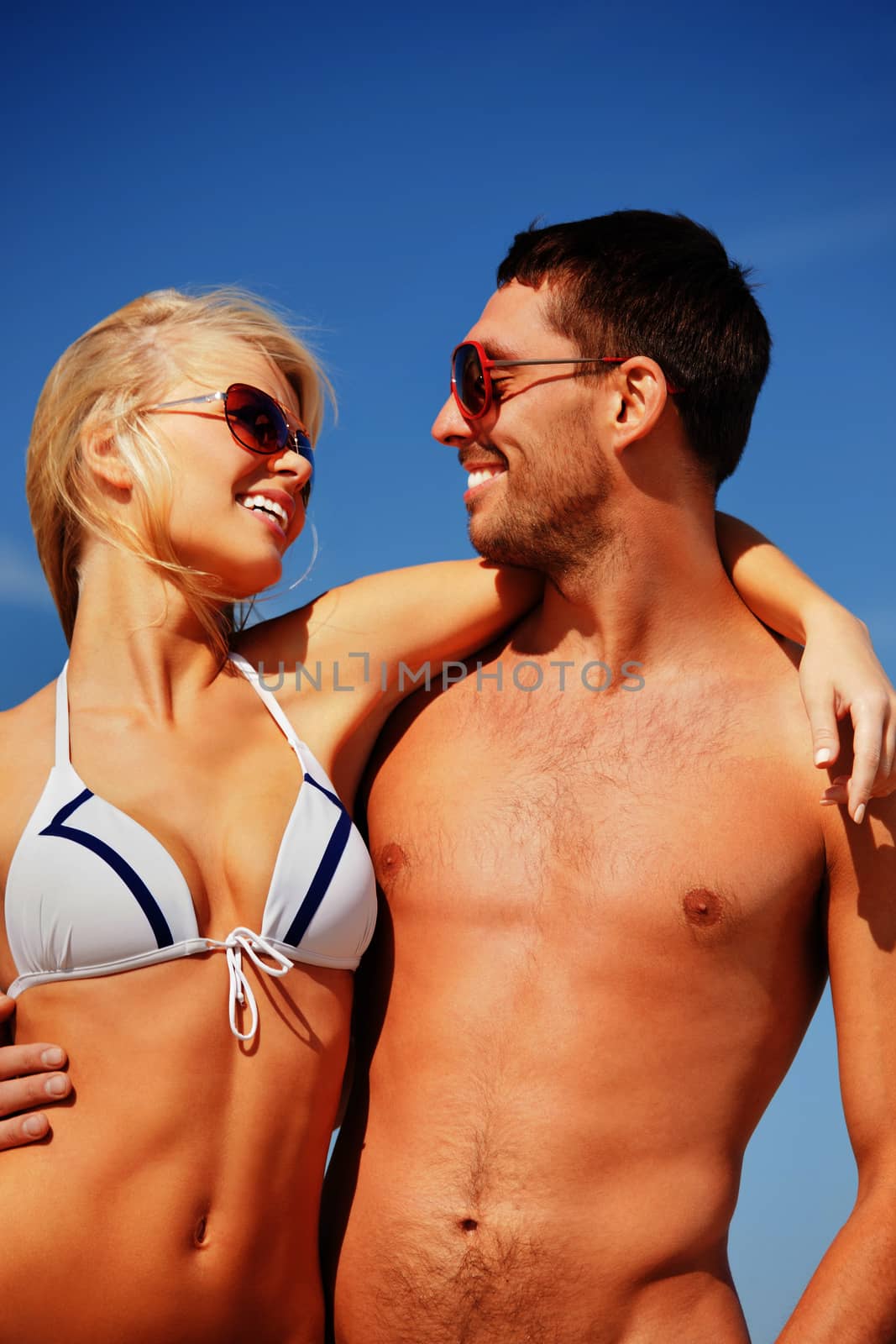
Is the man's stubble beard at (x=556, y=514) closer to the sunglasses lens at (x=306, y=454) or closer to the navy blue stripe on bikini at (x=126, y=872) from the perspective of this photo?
the sunglasses lens at (x=306, y=454)

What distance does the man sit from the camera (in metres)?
3.25

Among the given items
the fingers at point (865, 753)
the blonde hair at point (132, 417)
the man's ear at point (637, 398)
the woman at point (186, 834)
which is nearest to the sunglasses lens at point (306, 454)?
the woman at point (186, 834)

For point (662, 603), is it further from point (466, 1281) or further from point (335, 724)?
point (466, 1281)

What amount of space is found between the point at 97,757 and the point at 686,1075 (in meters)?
1.77

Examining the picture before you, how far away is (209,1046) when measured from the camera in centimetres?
296

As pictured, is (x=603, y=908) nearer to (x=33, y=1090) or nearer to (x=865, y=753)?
(x=865, y=753)

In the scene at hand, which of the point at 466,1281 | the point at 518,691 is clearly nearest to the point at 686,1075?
the point at 466,1281

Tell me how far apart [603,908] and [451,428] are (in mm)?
1651

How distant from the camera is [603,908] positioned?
345 centimetres

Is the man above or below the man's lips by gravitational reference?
below

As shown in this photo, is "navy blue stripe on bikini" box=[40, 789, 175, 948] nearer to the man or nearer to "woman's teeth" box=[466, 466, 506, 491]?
the man

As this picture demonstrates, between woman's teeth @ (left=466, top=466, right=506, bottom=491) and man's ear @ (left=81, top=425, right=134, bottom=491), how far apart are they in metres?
1.18

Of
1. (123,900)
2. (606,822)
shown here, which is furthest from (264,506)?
(606,822)

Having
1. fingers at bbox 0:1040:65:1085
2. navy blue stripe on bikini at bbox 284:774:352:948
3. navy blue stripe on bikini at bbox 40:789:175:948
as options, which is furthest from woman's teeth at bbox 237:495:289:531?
fingers at bbox 0:1040:65:1085
